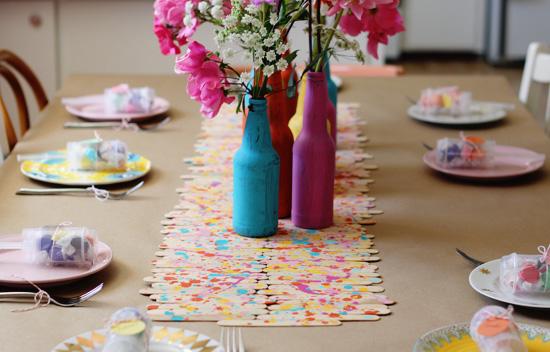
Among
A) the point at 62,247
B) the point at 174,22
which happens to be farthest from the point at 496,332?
the point at 174,22

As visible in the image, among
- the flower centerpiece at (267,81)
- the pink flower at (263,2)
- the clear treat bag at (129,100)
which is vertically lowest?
the clear treat bag at (129,100)

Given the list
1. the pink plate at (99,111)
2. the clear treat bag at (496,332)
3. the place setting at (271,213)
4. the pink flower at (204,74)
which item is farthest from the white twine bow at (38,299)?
the pink plate at (99,111)

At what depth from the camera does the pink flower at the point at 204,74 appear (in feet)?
5.16

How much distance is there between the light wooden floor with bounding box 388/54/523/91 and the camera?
7.43 meters

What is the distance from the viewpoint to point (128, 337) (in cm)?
117

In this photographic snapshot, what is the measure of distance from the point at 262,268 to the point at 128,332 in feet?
1.42

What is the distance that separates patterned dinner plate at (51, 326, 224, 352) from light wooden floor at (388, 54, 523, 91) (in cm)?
610

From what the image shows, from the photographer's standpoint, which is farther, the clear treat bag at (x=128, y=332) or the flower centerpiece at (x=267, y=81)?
the flower centerpiece at (x=267, y=81)

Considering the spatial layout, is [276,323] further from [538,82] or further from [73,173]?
[538,82]

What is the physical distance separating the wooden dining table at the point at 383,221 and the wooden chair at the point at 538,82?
0.64 feet

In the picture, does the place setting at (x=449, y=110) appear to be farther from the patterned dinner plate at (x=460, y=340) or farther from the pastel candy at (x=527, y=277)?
the patterned dinner plate at (x=460, y=340)

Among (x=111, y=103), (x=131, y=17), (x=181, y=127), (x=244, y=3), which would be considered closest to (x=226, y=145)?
(x=181, y=127)

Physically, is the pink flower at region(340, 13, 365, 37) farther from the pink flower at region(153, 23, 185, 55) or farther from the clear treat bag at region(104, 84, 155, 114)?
the clear treat bag at region(104, 84, 155, 114)

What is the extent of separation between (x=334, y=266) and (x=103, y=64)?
319 cm
